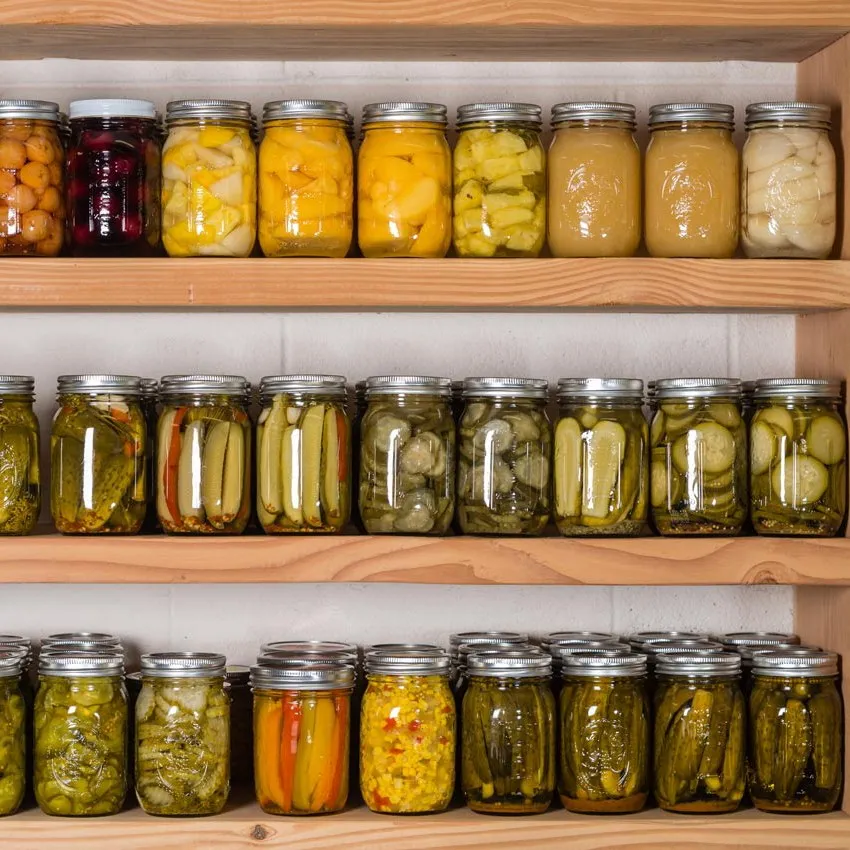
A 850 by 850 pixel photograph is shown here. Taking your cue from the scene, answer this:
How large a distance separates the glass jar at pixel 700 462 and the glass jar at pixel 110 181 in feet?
1.92

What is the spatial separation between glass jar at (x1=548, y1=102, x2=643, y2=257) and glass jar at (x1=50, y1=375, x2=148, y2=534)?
0.48 m

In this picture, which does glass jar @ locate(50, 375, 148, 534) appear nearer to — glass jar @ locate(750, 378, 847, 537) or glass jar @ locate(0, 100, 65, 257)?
glass jar @ locate(0, 100, 65, 257)

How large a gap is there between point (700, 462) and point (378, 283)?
0.38 meters

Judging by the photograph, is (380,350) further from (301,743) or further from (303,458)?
(301,743)

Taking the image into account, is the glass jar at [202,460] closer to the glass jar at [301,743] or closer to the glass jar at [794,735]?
the glass jar at [301,743]

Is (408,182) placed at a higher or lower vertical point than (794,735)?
higher

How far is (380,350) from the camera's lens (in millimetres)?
1562

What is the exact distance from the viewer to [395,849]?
1327 mm

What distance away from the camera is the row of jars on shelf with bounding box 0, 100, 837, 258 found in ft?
4.48

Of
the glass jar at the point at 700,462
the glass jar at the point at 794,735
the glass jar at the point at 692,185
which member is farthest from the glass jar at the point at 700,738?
the glass jar at the point at 692,185

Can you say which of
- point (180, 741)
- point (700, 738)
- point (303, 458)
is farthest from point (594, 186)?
point (180, 741)

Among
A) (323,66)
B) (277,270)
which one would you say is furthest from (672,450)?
(323,66)

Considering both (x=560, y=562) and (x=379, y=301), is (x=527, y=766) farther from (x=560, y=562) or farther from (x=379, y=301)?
(x=379, y=301)

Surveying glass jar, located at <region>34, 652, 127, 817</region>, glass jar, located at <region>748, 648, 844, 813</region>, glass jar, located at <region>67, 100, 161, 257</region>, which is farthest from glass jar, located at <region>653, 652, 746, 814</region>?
glass jar, located at <region>67, 100, 161, 257</region>
